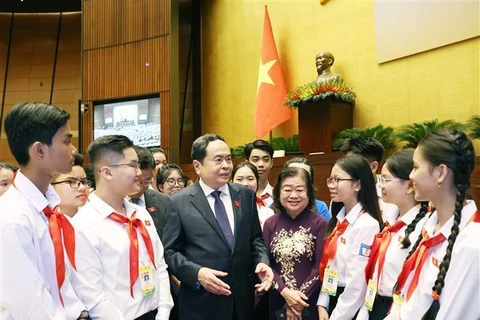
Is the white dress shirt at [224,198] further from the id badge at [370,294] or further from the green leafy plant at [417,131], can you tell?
the green leafy plant at [417,131]

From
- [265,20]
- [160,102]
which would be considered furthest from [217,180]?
[160,102]

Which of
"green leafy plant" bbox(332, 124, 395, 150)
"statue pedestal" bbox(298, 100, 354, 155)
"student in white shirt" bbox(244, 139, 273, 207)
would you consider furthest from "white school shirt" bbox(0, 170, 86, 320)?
"statue pedestal" bbox(298, 100, 354, 155)

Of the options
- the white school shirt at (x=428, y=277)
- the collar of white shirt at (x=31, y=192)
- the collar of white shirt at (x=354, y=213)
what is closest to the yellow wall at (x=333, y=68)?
the collar of white shirt at (x=354, y=213)

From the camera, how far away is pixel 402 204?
7.50 feet

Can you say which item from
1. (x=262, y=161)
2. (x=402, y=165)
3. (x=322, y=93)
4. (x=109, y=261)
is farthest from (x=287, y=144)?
(x=109, y=261)

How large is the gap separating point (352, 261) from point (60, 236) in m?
1.34

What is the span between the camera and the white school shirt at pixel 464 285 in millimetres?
1394

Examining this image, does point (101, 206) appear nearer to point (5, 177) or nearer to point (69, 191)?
point (69, 191)

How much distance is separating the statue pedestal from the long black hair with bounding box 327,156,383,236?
10.1 feet

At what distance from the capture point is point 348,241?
2414 mm

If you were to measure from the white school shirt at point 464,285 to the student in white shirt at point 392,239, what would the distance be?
1.82ft

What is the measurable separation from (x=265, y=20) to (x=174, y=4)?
1814 millimetres

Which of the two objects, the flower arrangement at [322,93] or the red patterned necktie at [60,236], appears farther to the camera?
the flower arrangement at [322,93]

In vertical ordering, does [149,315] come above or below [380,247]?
below
